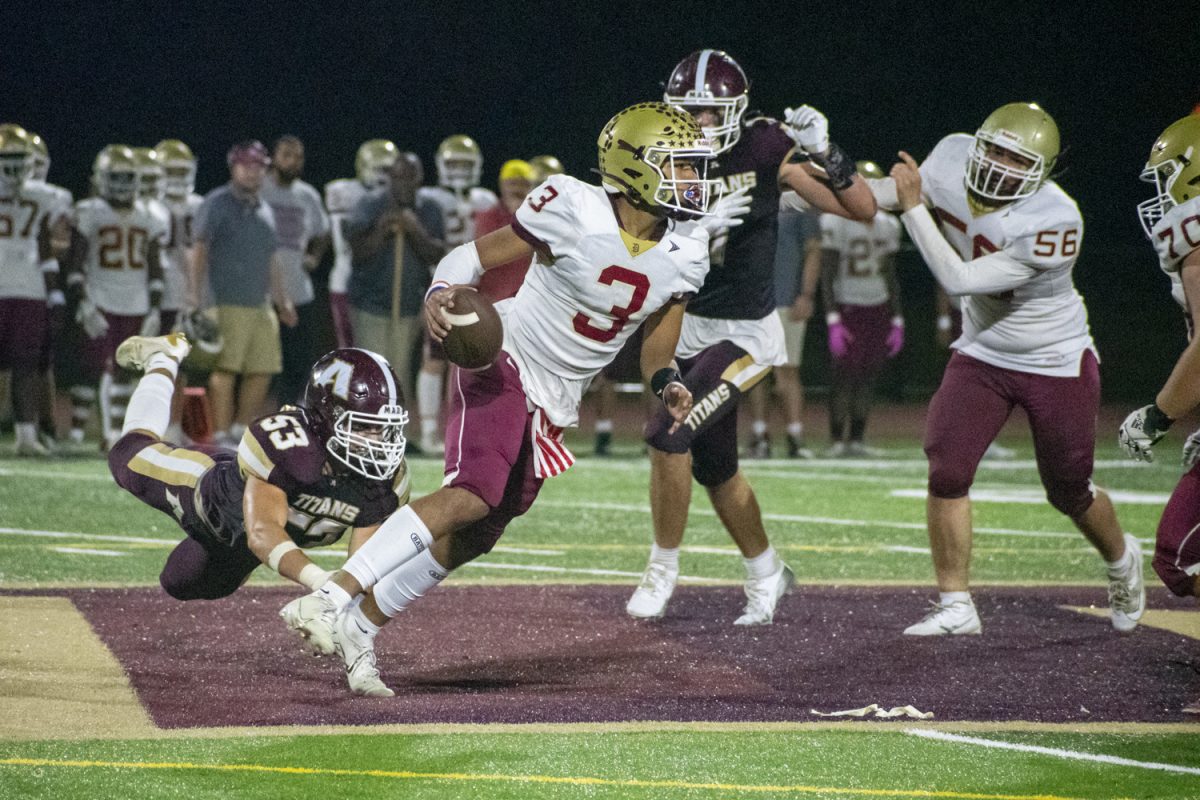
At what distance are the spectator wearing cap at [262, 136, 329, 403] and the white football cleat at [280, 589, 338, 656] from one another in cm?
833

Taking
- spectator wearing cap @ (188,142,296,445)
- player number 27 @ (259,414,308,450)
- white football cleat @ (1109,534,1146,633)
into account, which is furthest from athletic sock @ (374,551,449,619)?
spectator wearing cap @ (188,142,296,445)

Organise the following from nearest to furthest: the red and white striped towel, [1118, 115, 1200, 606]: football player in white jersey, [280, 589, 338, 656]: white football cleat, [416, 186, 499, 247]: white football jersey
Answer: [280, 589, 338, 656]: white football cleat < [1118, 115, 1200, 606]: football player in white jersey < the red and white striped towel < [416, 186, 499, 247]: white football jersey

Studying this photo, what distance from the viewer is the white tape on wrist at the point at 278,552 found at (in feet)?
16.3

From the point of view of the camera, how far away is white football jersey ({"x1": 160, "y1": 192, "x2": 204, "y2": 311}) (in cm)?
1248

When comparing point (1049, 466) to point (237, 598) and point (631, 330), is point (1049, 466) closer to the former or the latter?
point (631, 330)

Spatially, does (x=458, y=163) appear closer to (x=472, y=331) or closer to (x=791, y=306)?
(x=791, y=306)

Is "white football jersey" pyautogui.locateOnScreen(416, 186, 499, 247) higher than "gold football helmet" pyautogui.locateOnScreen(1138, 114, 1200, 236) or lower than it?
lower

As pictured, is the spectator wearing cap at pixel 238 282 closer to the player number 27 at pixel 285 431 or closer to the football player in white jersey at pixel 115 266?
the football player in white jersey at pixel 115 266

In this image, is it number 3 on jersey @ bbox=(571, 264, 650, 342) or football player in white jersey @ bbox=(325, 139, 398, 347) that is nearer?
number 3 on jersey @ bbox=(571, 264, 650, 342)

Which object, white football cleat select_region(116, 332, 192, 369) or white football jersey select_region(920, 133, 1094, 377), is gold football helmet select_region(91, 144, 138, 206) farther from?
white football jersey select_region(920, 133, 1094, 377)

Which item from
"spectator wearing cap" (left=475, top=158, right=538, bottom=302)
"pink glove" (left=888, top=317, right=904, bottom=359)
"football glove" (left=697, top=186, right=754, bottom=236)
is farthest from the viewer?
"pink glove" (left=888, top=317, right=904, bottom=359)

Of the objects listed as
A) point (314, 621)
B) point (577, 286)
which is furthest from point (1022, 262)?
point (314, 621)

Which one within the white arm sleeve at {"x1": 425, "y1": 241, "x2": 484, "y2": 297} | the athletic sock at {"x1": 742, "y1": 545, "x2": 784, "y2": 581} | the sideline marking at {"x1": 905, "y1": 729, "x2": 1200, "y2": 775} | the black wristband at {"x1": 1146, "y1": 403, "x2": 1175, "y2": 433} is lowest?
the athletic sock at {"x1": 742, "y1": 545, "x2": 784, "y2": 581}

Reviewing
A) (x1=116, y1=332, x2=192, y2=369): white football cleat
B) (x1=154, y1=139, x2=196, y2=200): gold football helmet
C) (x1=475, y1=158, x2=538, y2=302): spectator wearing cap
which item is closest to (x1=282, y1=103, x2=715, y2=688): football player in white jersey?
(x1=116, y1=332, x2=192, y2=369): white football cleat
